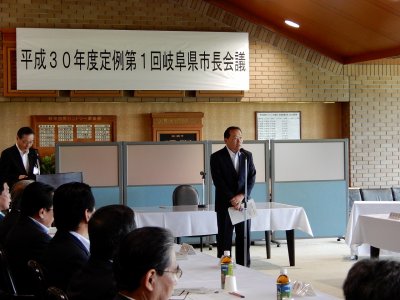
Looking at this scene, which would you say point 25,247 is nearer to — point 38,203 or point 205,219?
point 38,203

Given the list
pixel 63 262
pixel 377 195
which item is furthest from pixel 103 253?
pixel 377 195

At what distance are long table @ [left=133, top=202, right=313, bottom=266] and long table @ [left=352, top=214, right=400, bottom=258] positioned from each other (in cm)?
101

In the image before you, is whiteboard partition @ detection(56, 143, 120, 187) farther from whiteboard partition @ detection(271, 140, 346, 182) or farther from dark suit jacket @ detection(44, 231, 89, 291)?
dark suit jacket @ detection(44, 231, 89, 291)

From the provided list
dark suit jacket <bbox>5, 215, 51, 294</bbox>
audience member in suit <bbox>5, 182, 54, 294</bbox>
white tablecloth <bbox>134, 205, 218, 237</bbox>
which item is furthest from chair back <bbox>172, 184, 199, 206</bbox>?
dark suit jacket <bbox>5, 215, 51, 294</bbox>

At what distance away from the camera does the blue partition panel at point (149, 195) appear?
1102cm

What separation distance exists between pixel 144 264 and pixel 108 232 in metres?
0.67

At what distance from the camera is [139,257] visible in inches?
92.9

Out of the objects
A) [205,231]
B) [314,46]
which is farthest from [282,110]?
[205,231]

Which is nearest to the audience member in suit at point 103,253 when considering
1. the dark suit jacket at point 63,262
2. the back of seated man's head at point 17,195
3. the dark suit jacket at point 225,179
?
the dark suit jacket at point 63,262

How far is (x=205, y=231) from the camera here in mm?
8938

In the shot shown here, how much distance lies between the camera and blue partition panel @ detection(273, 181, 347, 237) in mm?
11562

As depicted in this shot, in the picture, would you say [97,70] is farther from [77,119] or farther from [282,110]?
[282,110]

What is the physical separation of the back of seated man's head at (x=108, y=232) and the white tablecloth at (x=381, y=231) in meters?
4.88

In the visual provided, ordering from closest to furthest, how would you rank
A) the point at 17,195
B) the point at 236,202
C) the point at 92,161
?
the point at 17,195
the point at 236,202
the point at 92,161
